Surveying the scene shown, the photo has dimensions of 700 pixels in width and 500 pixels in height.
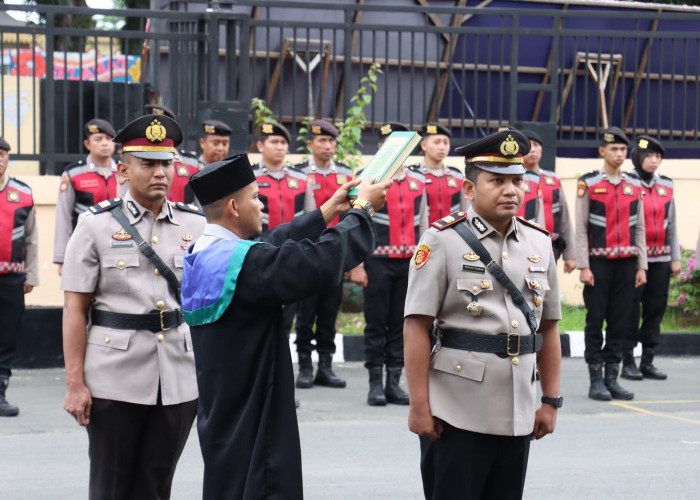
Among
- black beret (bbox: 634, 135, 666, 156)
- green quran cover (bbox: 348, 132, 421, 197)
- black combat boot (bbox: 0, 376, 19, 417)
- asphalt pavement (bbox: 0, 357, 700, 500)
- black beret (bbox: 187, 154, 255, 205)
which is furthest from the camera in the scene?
black beret (bbox: 634, 135, 666, 156)

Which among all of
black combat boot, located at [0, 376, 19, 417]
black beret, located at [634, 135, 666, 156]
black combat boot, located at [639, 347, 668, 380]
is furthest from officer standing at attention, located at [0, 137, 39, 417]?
black combat boot, located at [639, 347, 668, 380]

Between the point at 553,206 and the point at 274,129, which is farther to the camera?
the point at 553,206

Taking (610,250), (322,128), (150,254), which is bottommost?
(610,250)

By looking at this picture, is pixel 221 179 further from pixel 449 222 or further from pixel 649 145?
pixel 649 145

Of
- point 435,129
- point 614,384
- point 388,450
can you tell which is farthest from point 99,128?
point 614,384

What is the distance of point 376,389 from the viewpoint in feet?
29.2

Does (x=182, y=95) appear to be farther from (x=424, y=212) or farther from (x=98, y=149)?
(x=424, y=212)

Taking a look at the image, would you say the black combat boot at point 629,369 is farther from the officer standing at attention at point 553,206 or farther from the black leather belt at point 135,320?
the black leather belt at point 135,320

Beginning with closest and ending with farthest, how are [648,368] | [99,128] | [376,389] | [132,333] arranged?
[132,333], [376,389], [99,128], [648,368]

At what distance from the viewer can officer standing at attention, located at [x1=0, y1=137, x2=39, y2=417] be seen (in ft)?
28.5

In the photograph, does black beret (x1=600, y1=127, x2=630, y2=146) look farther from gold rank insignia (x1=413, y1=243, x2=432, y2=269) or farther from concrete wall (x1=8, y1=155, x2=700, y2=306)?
gold rank insignia (x1=413, y1=243, x2=432, y2=269)

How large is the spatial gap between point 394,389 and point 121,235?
4544mm

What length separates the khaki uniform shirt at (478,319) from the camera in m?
4.30

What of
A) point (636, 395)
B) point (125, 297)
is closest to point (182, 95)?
point (636, 395)
